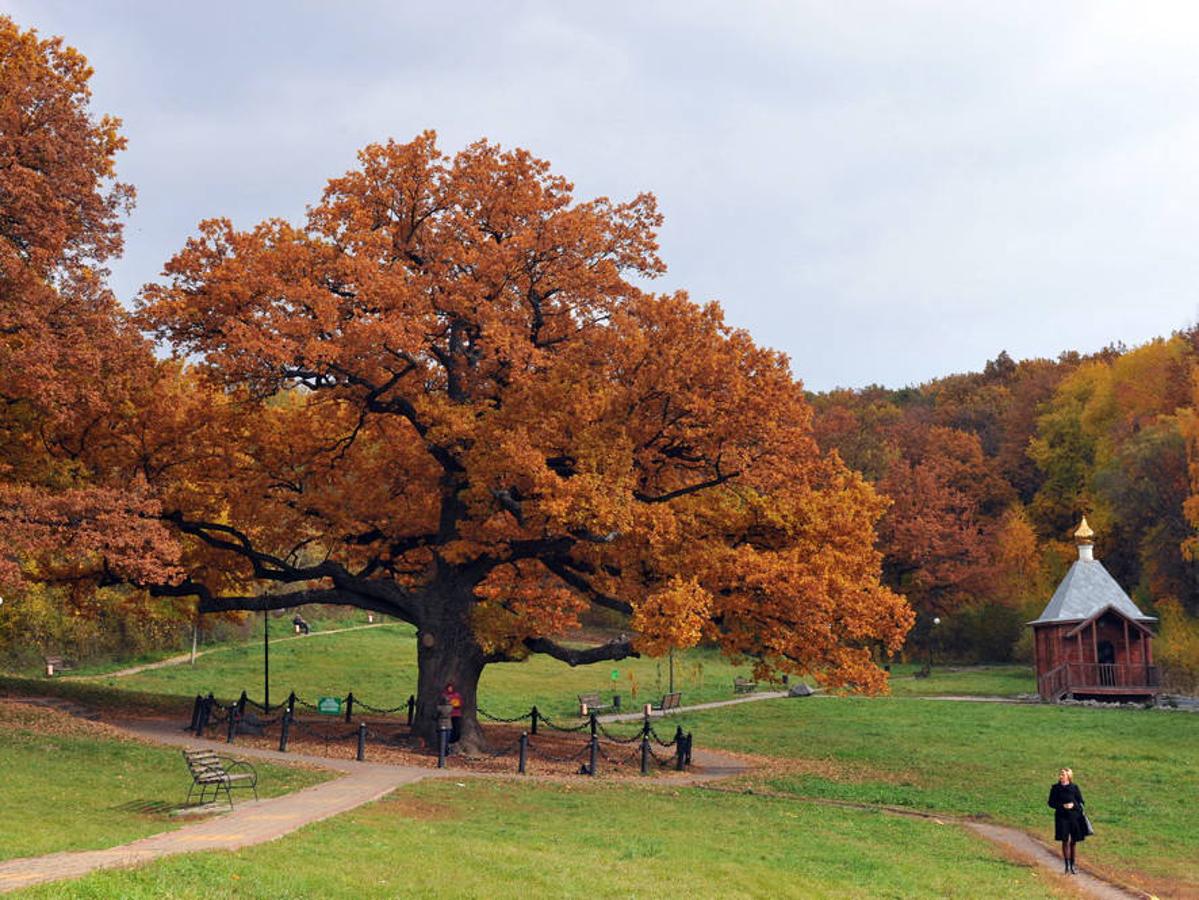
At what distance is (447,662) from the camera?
28.8 m

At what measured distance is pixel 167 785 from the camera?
786 inches

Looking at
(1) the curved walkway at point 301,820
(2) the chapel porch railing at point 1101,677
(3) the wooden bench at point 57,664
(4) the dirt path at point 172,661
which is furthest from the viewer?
(2) the chapel porch railing at point 1101,677

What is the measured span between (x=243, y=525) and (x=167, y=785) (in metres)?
10.6

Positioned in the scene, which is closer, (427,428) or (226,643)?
(427,428)

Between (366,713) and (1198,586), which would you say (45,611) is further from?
(1198,586)

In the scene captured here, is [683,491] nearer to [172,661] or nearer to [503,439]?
[503,439]

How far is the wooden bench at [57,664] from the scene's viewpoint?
43.3 meters

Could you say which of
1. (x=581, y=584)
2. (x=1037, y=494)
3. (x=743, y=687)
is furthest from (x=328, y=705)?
(x=1037, y=494)

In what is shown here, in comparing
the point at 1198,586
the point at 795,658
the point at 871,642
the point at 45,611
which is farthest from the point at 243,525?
the point at 871,642

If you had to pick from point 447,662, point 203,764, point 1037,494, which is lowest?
point 203,764

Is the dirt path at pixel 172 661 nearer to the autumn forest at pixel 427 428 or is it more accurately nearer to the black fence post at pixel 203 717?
the autumn forest at pixel 427 428

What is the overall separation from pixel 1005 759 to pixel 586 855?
17.1 meters

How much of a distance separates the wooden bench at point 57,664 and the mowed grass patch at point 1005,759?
24266 millimetres

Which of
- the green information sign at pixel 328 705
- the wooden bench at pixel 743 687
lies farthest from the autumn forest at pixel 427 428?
the wooden bench at pixel 743 687
